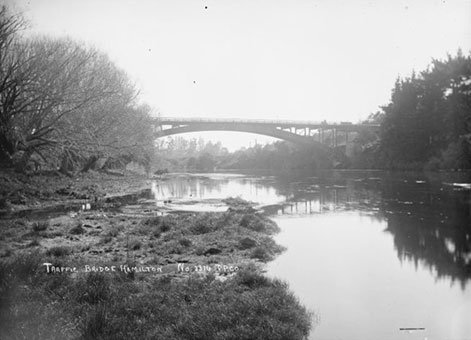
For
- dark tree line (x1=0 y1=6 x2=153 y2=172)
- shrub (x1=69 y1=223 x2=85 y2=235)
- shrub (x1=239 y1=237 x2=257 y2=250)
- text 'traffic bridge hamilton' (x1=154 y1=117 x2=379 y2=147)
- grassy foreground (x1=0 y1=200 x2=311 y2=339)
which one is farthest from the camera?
text 'traffic bridge hamilton' (x1=154 y1=117 x2=379 y2=147)

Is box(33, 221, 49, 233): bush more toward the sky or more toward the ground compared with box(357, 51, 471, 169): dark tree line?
more toward the ground

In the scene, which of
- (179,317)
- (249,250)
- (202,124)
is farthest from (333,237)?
(202,124)

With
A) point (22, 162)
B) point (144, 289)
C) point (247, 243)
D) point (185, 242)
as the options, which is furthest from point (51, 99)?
point (144, 289)

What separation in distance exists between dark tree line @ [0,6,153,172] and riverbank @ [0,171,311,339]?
11.1 m

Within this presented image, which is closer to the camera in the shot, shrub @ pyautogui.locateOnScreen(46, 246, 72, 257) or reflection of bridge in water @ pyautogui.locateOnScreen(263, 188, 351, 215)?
shrub @ pyautogui.locateOnScreen(46, 246, 72, 257)

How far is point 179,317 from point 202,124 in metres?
66.6

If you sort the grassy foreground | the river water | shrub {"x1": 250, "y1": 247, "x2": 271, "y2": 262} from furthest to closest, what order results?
shrub {"x1": 250, "y1": 247, "x2": 271, "y2": 262}, the river water, the grassy foreground

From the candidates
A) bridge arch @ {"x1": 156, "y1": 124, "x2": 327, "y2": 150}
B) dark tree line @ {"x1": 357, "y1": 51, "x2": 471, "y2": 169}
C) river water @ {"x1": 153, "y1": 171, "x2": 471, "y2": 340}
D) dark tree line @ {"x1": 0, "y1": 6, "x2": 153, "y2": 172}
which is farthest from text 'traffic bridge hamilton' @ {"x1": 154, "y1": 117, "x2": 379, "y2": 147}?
river water @ {"x1": 153, "y1": 171, "x2": 471, "y2": 340}

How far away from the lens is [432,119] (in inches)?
1918

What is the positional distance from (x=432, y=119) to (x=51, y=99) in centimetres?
4522

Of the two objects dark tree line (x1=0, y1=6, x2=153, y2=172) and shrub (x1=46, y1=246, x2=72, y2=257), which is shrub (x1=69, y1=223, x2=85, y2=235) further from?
dark tree line (x1=0, y1=6, x2=153, y2=172)

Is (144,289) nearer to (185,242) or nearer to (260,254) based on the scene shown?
(185,242)

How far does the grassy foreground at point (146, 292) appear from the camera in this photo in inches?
193

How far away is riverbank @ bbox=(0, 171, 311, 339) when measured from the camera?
194 inches
